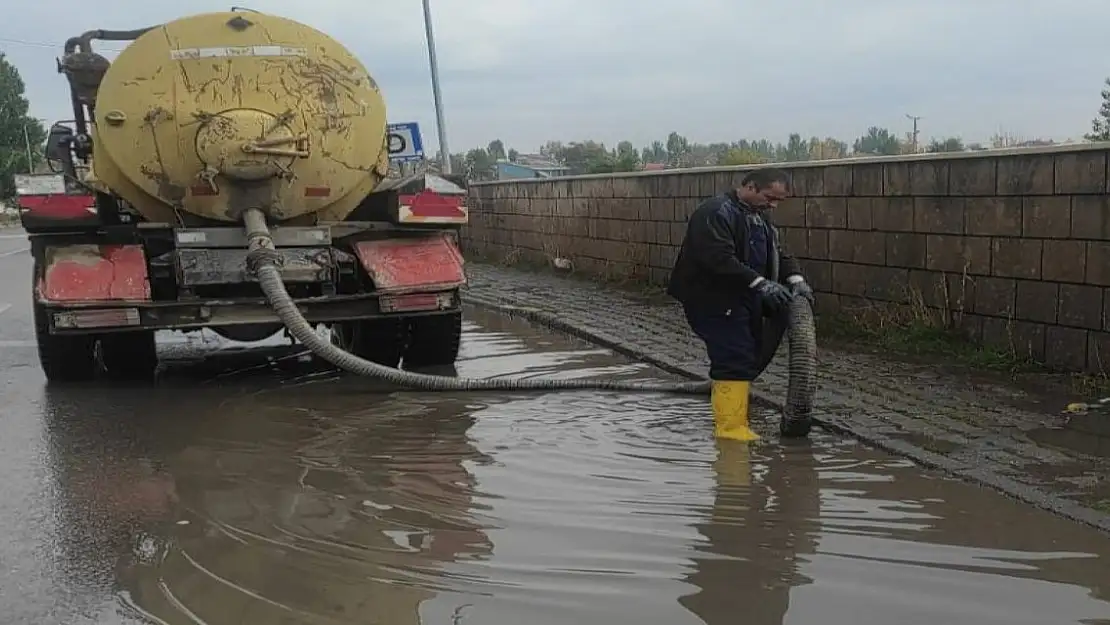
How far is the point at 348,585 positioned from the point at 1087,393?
4.45 metres

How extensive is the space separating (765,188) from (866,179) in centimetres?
341

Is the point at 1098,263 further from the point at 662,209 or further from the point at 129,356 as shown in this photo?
the point at 129,356

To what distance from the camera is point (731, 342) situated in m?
5.43

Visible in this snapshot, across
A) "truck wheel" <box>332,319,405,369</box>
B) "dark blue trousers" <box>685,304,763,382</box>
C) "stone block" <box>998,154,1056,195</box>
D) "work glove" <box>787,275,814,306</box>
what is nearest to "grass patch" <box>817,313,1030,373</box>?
"stone block" <box>998,154,1056,195</box>

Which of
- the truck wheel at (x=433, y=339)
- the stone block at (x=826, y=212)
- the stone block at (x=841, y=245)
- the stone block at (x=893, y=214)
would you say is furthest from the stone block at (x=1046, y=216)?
the truck wheel at (x=433, y=339)

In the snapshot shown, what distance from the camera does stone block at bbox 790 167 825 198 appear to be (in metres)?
9.06

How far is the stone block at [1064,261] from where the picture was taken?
644 centimetres

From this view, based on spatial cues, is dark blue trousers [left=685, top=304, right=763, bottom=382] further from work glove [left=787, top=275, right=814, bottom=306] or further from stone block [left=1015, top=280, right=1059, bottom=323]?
stone block [left=1015, top=280, right=1059, bottom=323]

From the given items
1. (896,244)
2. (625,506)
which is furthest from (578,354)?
A: (625,506)

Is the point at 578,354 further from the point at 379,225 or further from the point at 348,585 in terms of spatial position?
the point at 348,585

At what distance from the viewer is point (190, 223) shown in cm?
719

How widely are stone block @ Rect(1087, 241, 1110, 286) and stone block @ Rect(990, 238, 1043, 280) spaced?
1.36 ft

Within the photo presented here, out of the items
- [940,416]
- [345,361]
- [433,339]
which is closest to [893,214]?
[940,416]

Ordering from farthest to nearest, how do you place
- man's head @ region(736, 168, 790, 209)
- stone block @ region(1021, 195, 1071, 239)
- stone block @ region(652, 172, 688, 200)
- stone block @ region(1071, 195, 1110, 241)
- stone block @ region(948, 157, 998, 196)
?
stone block @ region(652, 172, 688, 200) → stone block @ region(948, 157, 998, 196) → stone block @ region(1021, 195, 1071, 239) → stone block @ region(1071, 195, 1110, 241) → man's head @ region(736, 168, 790, 209)
